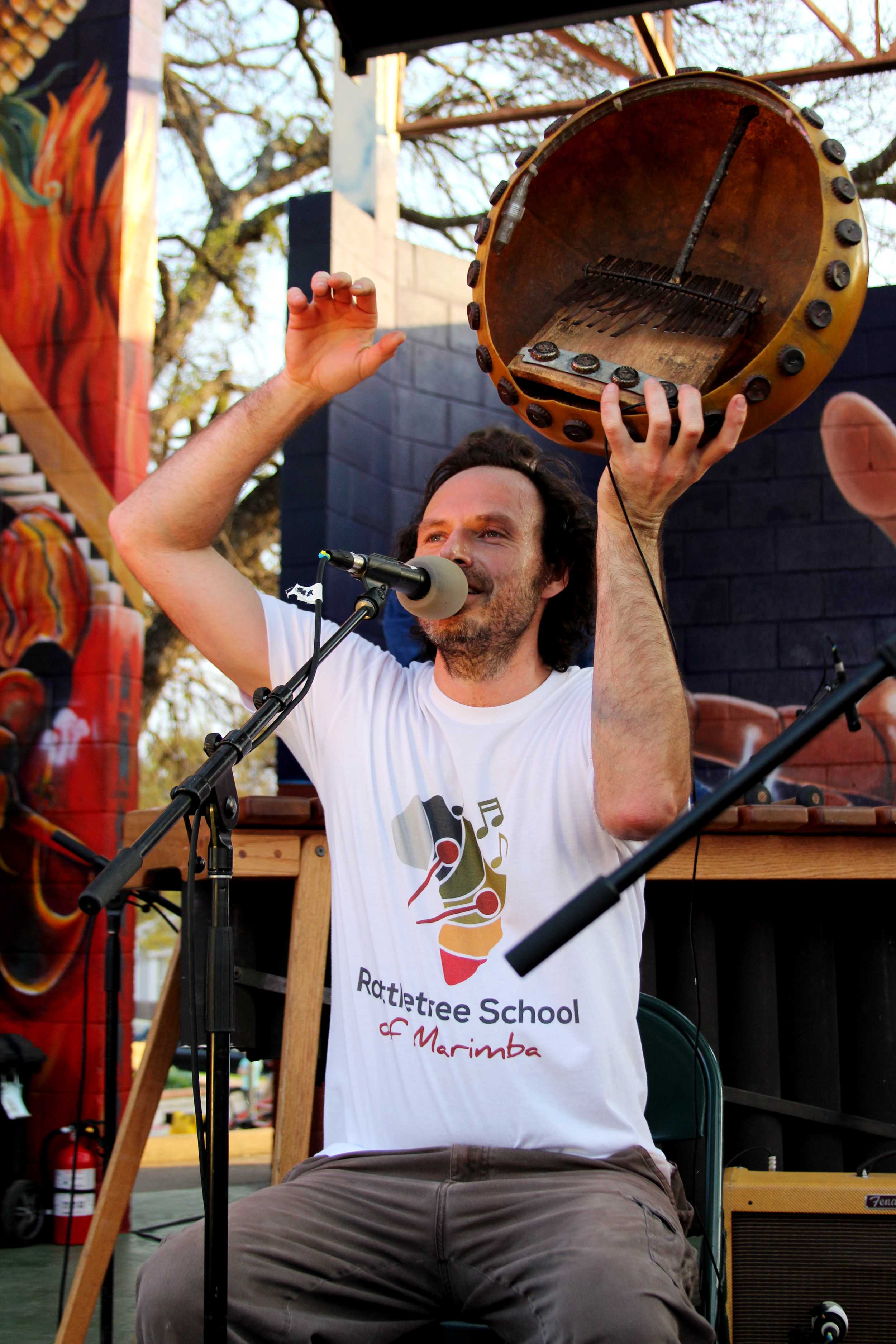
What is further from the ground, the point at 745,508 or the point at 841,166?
the point at 745,508

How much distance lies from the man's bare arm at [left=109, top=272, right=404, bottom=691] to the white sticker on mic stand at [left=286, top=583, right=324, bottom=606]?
0.76 feet

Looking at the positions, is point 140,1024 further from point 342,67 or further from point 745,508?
point 342,67

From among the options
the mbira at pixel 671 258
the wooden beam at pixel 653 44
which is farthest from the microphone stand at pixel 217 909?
the wooden beam at pixel 653 44

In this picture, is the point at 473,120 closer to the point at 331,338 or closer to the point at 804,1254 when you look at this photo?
the point at 331,338

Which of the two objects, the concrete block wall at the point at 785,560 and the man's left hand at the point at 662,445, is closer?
the man's left hand at the point at 662,445

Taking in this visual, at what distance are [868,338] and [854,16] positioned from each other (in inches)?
59.8

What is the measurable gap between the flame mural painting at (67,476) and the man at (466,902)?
2.52 m

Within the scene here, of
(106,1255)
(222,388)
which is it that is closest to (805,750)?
(106,1255)

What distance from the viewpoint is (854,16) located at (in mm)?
5715

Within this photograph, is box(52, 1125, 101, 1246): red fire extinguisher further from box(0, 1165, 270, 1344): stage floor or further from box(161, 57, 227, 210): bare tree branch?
box(161, 57, 227, 210): bare tree branch

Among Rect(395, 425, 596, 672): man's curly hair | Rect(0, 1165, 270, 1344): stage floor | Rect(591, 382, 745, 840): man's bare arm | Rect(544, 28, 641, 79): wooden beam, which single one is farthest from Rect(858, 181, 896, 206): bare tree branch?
Rect(0, 1165, 270, 1344): stage floor

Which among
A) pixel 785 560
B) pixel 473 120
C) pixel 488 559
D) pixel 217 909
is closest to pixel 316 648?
pixel 217 909

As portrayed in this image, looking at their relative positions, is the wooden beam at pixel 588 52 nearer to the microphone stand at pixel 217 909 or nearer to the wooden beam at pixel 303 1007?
the wooden beam at pixel 303 1007

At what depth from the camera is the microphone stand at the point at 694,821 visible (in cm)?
126
